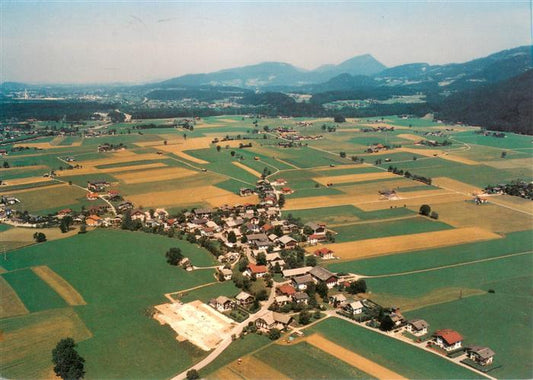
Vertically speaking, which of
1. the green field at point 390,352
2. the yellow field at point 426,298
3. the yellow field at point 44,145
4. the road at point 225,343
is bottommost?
the green field at point 390,352

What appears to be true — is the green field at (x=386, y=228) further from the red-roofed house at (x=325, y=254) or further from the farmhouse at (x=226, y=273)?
the farmhouse at (x=226, y=273)

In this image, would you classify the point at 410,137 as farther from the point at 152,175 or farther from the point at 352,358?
the point at 352,358

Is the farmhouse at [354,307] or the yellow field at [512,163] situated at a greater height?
the yellow field at [512,163]

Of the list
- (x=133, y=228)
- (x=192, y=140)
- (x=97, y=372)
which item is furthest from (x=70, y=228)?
(x=192, y=140)

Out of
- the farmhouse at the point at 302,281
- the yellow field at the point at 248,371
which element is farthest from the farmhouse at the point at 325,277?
the yellow field at the point at 248,371

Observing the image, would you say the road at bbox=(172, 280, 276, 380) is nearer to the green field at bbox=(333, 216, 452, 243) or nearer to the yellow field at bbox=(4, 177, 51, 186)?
the green field at bbox=(333, 216, 452, 243)

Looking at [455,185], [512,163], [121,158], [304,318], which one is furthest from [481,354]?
[121,158]

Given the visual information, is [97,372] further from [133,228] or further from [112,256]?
[133,228]

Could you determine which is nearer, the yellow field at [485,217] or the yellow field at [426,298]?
the yellow field at [426,298]

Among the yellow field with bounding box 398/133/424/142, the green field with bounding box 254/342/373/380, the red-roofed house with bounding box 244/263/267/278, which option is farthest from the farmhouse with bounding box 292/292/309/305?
the yellow field with bounding box 398/133/424/142
